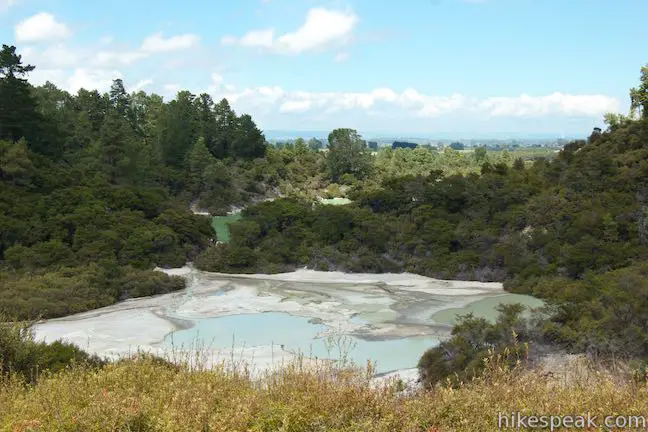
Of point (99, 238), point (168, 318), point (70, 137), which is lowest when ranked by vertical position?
point (168, 318)

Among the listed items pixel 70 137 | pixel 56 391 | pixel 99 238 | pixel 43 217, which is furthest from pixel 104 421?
pixel 70 137

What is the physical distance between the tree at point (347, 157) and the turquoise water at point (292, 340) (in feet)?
144

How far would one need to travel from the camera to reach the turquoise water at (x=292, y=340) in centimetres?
1358

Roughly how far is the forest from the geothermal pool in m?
1.15

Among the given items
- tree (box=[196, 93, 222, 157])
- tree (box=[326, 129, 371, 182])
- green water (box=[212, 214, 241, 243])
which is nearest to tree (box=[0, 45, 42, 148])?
green water (box=[212, 214, 241, 243])

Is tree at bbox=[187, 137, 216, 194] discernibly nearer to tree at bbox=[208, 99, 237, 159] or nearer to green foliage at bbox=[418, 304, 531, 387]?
tree at bbox=[208, 99, 237, 159]

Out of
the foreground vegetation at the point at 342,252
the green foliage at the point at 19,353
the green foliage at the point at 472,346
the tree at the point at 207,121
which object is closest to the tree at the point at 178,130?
the tree at the point at 207,121

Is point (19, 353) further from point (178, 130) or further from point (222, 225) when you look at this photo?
point (178, 130)

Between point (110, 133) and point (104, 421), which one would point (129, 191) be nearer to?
point (110, 133)

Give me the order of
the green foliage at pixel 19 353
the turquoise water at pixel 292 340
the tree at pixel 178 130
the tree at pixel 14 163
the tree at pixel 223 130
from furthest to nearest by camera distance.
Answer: the tree at pixel 223 130 → the tree at pixel 178 130 → the tree at pixel 14 163 → the turquoise water at pixel 292 340 → the green foliage at pixel 19 353

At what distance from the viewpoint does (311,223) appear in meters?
28.3

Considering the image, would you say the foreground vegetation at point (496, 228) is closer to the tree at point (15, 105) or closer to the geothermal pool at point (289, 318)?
the geothermal pool at point (289, 318)

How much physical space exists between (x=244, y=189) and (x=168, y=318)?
1373 inches

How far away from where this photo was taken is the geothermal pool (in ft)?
46.2
